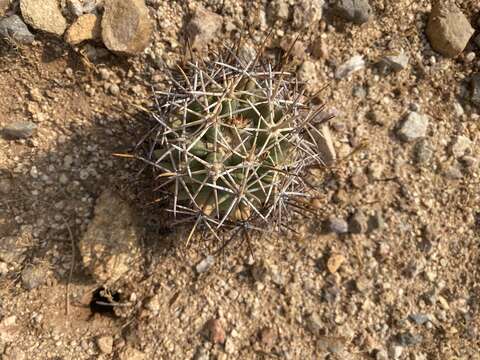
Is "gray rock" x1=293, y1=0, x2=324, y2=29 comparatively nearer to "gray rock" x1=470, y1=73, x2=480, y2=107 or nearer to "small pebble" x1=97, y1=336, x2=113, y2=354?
"gray rock" x1=470, y1=73, x2=480, y2=107

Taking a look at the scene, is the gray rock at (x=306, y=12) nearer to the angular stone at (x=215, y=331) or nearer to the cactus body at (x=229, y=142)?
the cactus body at (x=229, y=142)

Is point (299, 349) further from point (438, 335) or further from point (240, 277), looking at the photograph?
point (438, 335)

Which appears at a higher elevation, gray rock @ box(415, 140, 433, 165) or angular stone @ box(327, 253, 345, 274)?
gray rock @ box(415, 140, 433, 165)

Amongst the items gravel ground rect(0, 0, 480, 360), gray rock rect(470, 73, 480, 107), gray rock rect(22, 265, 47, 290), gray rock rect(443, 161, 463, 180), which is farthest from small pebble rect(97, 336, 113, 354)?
gray rock rect(470, 73, 480, 107)

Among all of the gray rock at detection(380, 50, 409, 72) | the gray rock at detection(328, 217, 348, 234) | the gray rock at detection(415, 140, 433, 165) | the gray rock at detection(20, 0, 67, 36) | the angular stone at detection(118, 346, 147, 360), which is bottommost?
the angular stone at detection(118, 346, 147, 360)

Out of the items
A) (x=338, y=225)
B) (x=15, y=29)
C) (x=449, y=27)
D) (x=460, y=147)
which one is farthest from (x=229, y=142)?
(x=449, y=27)

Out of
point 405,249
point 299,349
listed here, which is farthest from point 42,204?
point 405,249

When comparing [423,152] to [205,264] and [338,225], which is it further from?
[205,264]
